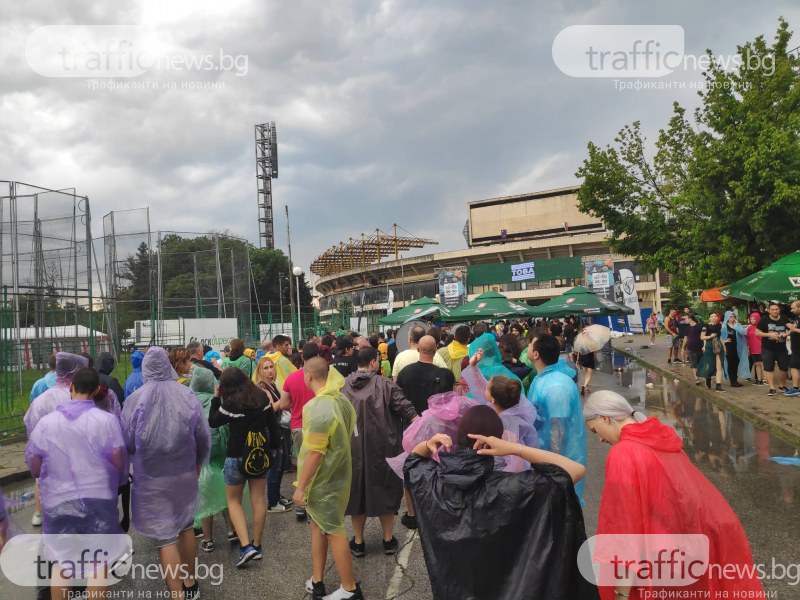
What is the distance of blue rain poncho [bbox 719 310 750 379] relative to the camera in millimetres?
11977

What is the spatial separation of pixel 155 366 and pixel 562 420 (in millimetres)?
2760

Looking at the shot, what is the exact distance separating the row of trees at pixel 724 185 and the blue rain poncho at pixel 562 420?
1190cm

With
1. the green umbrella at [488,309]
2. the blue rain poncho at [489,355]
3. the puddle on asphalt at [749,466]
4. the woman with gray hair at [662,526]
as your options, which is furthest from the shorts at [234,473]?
the green umbrella at [488,309]

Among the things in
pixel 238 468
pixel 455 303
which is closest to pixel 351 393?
pixel 238 468

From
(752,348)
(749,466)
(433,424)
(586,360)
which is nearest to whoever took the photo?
(433,424)

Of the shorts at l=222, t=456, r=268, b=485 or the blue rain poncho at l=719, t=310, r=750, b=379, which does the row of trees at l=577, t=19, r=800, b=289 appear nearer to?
the blue rain poncho at l=719, t=310, r=750, b=379

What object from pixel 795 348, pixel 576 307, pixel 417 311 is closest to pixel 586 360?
pixel 795 348

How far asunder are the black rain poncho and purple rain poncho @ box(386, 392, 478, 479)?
727mm

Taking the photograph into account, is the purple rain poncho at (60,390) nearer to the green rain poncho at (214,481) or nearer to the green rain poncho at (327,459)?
the green rain poncho at (214,481)

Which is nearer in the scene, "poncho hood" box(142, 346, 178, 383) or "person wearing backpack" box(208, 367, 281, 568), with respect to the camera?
"poncho hood" box(142, 346, 178, 383)

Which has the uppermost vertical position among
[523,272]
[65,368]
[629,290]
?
[523,272]

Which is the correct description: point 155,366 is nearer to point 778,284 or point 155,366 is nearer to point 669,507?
point 669,507

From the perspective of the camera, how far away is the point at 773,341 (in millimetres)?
10680

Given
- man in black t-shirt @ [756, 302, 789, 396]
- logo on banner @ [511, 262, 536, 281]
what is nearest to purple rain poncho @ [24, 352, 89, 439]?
man in black t-shirt @ [756, 302, 789, 396]
